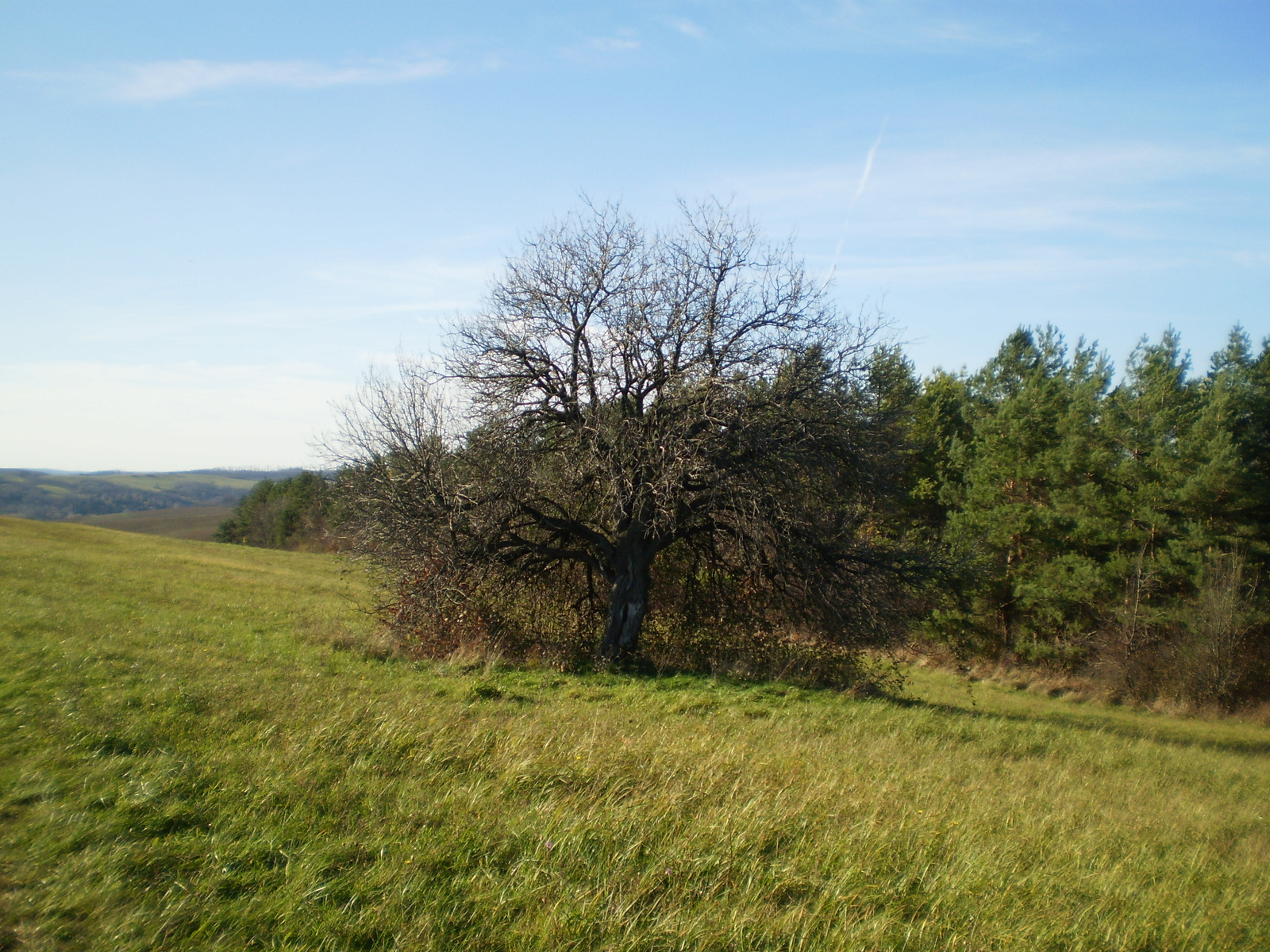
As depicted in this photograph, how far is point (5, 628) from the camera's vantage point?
9992 mm

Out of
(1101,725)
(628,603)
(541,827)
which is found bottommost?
(1101,725)

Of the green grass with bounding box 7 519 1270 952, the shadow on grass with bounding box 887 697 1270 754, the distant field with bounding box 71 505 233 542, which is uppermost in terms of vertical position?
the green grass with bounding box 7 519 1270 952

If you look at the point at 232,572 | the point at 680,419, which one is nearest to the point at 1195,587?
the point at 680,419

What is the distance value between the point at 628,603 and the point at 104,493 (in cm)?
15981

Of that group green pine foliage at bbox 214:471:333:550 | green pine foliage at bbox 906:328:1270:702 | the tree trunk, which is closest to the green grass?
the tree trunk

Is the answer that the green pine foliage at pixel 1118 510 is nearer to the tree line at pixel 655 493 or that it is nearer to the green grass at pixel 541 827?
the tree line at pixel 655 493

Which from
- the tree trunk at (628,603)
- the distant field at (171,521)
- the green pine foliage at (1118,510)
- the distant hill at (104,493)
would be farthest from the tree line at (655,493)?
the distant hill at (104,493)

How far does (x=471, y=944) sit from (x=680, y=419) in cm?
985

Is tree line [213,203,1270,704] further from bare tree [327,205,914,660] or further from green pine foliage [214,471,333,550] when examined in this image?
green pine foliage [214,471,333,550]

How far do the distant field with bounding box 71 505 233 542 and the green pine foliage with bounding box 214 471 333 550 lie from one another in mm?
3892

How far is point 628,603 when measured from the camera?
14.2 metres

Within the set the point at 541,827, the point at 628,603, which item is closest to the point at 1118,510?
the point at 628,603

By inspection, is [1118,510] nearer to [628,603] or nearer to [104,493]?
[628,603]

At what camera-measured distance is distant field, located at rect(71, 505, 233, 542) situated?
88.1 m
